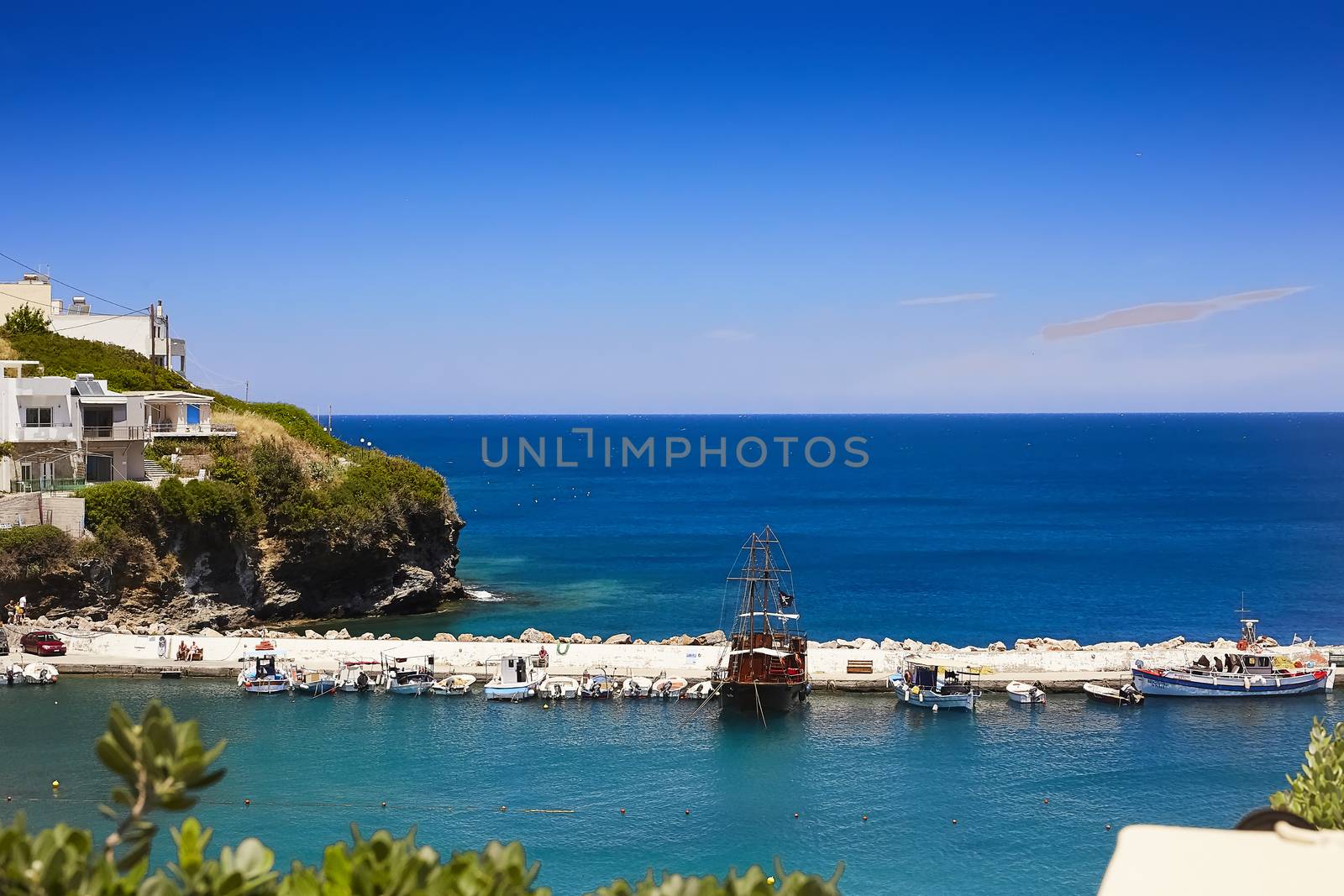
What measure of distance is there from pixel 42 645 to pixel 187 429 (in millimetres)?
15847

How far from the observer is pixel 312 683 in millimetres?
36844

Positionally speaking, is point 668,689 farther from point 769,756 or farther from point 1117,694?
point 1117,694

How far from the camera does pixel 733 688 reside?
35.6 meters

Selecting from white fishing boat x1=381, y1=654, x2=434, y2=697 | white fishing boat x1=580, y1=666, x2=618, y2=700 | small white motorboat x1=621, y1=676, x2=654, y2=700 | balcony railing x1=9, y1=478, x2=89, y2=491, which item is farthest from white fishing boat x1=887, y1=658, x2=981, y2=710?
balcony railing x1=9, y1=478, x2=89, y2=491

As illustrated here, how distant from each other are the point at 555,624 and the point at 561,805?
23300 mm

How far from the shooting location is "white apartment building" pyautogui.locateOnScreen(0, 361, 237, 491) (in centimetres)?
4575

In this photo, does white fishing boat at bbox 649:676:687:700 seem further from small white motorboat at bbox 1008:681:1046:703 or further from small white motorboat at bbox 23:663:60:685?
small white motorboat at bbox 23:663:60:685

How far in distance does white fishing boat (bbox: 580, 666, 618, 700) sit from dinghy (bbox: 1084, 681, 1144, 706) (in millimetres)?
16071

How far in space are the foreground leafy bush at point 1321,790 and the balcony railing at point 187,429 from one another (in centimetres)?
4901

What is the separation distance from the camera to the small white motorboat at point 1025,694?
Result: 3628 cm

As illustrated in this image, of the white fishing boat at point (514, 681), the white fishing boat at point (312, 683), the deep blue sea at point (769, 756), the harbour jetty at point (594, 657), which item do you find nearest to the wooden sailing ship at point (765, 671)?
the deep blue sea at point (769, 756)

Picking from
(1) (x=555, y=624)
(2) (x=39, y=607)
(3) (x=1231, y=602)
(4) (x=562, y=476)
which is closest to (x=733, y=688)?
(1) (x=555, y=624)

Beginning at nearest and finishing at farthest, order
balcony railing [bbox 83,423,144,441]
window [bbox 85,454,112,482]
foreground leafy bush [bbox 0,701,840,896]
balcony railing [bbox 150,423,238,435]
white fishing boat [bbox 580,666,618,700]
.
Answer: foreground leafy bush [bbox 0,701,840,896], white fishing boat [bbox 580,666,618,700], balcony railing [bbox 83,423,144,441], window [bbox 85,454,112,482], balcony railing [bbox 150,423,238,435]

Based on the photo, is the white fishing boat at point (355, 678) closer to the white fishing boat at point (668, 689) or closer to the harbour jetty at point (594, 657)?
the harbour jetty at point (594, 657)
